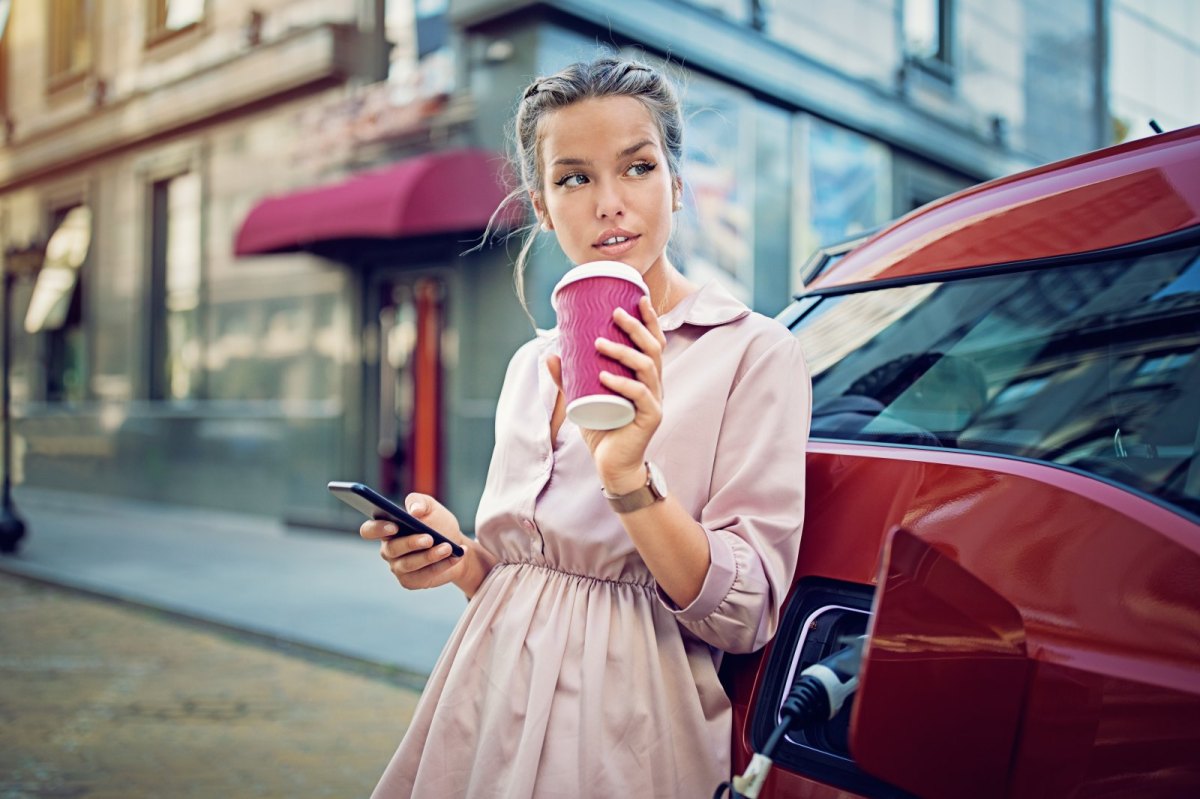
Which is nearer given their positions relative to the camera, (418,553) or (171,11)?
(418,553)

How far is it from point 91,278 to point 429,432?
25.1 feet

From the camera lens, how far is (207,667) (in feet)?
19.1

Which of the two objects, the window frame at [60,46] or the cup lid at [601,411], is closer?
the cup lid at [601,411]

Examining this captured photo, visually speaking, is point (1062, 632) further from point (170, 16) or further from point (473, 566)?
point (170, 16)

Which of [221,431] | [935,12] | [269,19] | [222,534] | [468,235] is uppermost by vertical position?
[935,12]

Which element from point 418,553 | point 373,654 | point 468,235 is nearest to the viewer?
point 418,553

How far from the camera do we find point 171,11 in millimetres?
14445

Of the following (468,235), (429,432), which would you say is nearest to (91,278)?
(429,432)

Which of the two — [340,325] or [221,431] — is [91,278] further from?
[340,325]

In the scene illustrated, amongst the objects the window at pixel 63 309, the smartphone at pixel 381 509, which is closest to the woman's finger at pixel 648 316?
the smartphone at pixel 381 509

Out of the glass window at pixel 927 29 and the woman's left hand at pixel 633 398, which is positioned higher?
the glass window at pixel 927 29

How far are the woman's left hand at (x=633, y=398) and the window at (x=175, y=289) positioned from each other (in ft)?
44.6

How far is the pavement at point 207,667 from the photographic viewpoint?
415cm

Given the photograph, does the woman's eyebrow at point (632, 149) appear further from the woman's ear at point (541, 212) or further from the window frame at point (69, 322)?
the window frame at point (69, 322)
